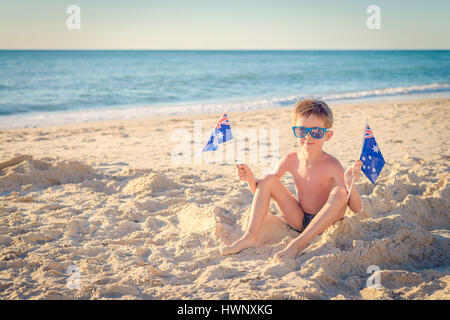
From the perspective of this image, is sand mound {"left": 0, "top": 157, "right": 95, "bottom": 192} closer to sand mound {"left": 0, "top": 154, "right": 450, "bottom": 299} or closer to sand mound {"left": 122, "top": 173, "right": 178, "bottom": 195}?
sand mound {"left": 0, "top": 154, "right": 450, "bottom": 299}

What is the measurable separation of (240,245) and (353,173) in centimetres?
99

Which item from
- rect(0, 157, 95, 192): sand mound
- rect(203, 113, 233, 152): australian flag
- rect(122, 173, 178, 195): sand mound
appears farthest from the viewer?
rect(0, 157, 95, 192): sand mound

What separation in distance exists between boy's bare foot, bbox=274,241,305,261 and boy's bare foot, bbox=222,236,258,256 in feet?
0.80

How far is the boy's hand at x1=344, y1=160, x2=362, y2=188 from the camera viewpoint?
2711 millimetres

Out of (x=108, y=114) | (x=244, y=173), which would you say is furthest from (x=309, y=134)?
(x=108, y=114)

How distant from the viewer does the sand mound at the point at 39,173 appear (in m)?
4.46

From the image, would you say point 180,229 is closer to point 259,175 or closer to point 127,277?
point 127,277

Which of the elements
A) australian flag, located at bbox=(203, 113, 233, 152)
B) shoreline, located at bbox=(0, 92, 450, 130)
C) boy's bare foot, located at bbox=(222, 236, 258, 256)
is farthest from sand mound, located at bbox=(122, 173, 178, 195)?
shoreline, located at bbox=(0, 92, 450, 130)

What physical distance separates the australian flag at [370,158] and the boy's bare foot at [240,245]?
39.7 inches

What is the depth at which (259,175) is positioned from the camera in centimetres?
505

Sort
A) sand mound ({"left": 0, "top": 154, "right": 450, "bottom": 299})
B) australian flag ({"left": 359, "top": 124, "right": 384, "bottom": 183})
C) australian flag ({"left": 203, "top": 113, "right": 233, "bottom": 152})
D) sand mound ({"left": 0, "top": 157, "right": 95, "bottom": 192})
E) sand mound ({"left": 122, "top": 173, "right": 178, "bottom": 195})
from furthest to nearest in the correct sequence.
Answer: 1. sand mound ({"left": 0, "top": 157, "right": 95, "bottom": 192})
2. sand mound ({"left": 122, "top": 173, "right": 178, "bottom": 195})
3. australian flag ({"left": 203, "top": 113, "right": 233, "bottom": 152})
4. australian flag ({"left": 359, "top": 124, "right": 384, "bottom": 183})
5. sand mound ({"left": 0, "top": 154, "right": 450, "bottom": 299})

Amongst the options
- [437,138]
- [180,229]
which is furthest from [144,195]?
[437,138]

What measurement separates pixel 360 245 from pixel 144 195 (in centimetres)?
238

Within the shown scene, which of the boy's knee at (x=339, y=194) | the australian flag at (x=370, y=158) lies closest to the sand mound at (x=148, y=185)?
the boy's knee at (x=339, y=194)
